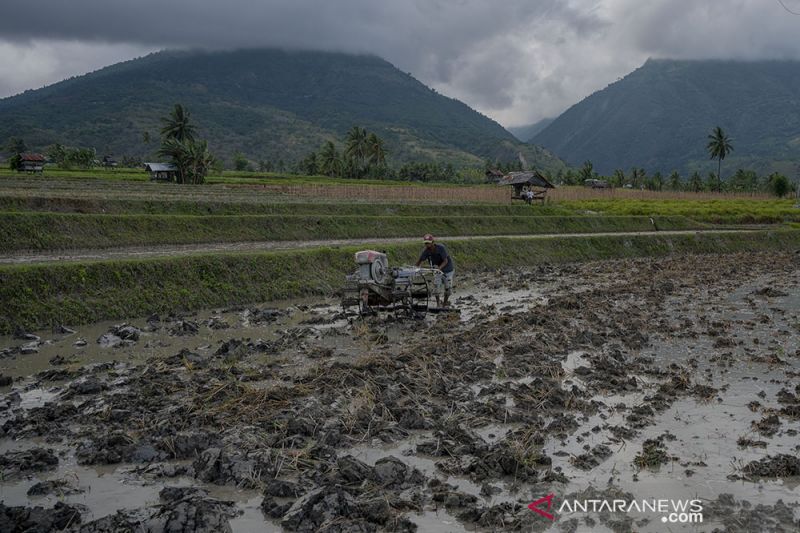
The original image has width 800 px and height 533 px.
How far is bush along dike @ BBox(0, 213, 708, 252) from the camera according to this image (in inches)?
931

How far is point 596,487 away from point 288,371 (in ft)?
21.8

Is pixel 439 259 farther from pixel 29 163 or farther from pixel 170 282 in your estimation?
pixel 29 163

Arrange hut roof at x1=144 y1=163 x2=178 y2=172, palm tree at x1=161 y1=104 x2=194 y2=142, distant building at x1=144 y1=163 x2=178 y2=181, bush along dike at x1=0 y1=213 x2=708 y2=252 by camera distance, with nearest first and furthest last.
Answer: bush along dike at x1=0 y1=213 x2=708 y2=252 → distant building at x1=144 y1=163 x2=178 y2=181 → hut roof at x1=144 y1=163 x2=178 y2=172 → palm tree at x1=161 y1=104 x2=194 y2=142

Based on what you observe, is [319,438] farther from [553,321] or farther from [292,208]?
[292,208]

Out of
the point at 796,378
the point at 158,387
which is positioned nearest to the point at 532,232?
the point at 796,378

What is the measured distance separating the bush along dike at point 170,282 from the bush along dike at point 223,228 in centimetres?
627

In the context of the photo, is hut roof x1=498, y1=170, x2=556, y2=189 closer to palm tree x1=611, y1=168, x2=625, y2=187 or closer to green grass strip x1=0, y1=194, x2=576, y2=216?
green grass strip x1=0, y1=194, x2=576, y2=216

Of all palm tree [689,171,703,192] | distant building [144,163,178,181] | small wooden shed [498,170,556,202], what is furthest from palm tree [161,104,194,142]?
palm tree [689,171,703,192]

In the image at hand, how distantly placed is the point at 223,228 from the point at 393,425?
877 inches

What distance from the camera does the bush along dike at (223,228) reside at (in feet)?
77.6

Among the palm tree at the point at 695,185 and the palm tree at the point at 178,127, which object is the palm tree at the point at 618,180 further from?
the palm tree at the point at 178,127

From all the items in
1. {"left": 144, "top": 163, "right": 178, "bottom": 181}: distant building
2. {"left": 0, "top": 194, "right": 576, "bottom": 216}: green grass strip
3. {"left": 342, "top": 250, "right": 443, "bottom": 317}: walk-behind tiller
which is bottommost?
{"left": 342, "top": 250, "right": 443, "bottom": 317}: walk-behind tiller

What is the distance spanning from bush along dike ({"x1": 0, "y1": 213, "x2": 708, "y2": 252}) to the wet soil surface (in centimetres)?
933

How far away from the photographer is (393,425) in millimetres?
9133
